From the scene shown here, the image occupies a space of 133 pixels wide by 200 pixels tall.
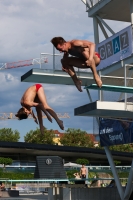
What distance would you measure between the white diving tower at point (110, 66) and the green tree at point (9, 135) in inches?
3005

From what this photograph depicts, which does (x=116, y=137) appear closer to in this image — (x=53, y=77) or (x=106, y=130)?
(x=106, y=130)

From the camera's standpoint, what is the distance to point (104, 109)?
15781 mm

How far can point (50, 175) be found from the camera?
2153 cm

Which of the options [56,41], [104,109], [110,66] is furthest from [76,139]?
[56,41]

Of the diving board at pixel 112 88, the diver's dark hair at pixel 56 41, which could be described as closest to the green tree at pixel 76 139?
the diving board at pixel 112 88

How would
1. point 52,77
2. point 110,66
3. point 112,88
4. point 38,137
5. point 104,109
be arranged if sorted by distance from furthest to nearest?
point 38,137 < point 110,66 < point 52,77 < point 104,109 < point 112,88

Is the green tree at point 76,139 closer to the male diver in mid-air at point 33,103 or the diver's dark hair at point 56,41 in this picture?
the male diver in mid-air at point 33,103

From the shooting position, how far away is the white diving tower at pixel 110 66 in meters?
16.0

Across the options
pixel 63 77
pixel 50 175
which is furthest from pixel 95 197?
pixel 63 77

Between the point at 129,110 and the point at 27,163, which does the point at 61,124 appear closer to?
the point at 129,110

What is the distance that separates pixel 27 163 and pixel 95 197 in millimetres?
40871

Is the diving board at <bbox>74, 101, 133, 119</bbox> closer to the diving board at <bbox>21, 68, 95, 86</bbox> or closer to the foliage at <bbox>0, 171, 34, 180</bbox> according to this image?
the diving board at <bbox>21, 68, 95, 86</bbox>

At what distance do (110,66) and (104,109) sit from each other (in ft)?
22.7

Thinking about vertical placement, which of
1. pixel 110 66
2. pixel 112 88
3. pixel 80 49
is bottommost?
pixel 112 88
